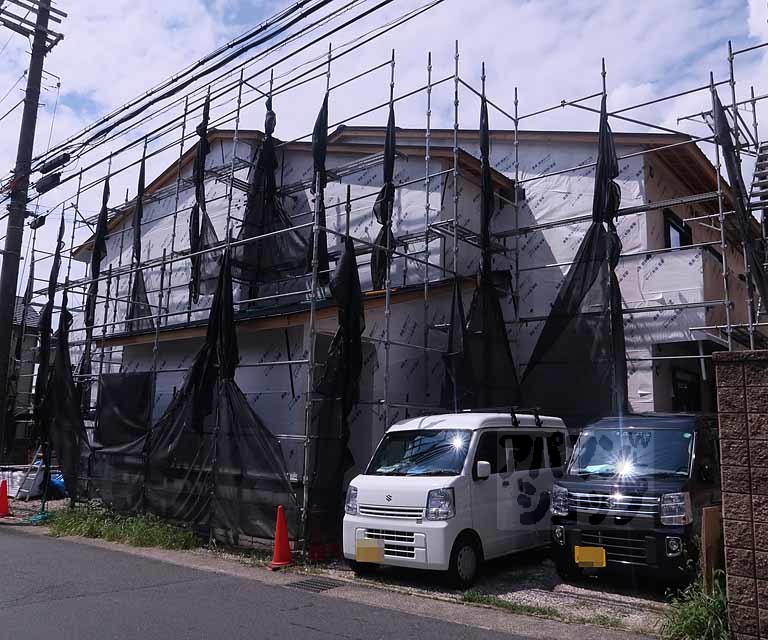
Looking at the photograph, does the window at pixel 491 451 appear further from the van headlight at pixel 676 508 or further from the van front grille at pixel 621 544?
the van headlight at pixel 676 508

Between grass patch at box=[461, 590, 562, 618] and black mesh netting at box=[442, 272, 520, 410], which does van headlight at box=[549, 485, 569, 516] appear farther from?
black mesh netting at box=[442, 272, 520, 410]

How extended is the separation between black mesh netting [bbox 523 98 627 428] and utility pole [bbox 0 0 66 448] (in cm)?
928

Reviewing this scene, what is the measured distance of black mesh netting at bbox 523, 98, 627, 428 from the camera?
388 inches

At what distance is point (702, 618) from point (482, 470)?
2804 millimetres

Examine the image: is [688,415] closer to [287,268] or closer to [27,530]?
[287,268]

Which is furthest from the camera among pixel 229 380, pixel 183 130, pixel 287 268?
pixel 183 130

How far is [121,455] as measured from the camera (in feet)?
37.8

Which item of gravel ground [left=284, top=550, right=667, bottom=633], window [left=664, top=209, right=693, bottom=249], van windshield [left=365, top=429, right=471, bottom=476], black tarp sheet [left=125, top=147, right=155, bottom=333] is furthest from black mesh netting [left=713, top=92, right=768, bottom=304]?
black tarp sheet [left=125, top=147, right=155, bottom=333]

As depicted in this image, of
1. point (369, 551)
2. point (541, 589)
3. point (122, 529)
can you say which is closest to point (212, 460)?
point (122, 529)

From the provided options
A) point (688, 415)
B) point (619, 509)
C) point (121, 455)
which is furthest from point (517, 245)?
point (121, 455)

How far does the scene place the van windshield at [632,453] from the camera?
715 cm

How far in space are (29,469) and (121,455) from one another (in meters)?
4.14

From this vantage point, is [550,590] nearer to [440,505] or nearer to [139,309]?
[440,505]

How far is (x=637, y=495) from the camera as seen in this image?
22.2 ft
